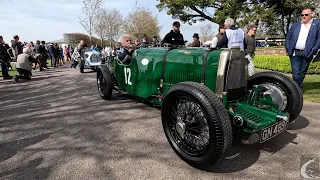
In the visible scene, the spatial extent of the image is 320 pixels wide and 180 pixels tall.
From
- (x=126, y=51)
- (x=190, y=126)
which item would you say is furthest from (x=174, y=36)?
(x=190, y=126)

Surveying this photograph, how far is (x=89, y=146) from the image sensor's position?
3428mm

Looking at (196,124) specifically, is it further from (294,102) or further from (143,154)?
(294,102)

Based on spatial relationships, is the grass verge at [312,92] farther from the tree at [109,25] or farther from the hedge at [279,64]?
the tree at [109,25]

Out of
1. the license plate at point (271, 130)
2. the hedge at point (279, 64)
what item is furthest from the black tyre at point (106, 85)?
the hedge at point (279, 64)

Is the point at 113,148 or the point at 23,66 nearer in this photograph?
the point at 113,148

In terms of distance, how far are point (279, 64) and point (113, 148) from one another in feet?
36.8

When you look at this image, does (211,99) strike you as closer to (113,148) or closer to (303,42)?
(113,148)

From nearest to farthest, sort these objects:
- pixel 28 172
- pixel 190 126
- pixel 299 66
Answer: pixel 28 172
pixel 190 126
pixel 299 66

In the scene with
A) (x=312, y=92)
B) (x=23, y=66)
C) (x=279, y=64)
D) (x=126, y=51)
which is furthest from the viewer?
(x=279, y=64)

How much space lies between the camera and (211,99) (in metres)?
2.61

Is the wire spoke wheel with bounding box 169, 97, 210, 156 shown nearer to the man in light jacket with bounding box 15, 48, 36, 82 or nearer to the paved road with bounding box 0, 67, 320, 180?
the paved road with bounding box 0, 67, 320, 180

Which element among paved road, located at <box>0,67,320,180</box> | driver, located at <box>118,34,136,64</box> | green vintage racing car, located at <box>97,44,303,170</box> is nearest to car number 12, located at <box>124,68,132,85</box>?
driver, located at <box>118,34,136,64</box>

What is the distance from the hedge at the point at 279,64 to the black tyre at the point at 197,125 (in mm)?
9774

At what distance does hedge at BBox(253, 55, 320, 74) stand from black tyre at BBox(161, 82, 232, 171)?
9774 mm
